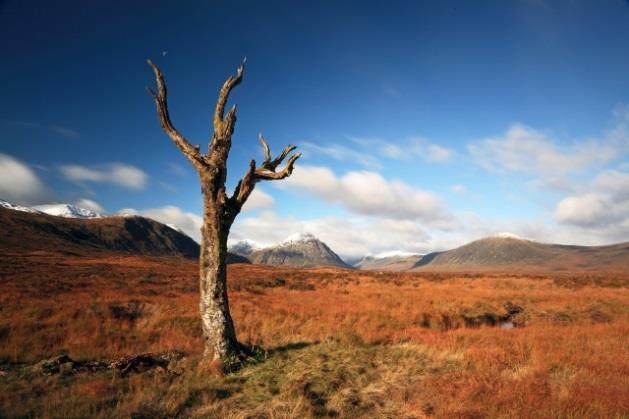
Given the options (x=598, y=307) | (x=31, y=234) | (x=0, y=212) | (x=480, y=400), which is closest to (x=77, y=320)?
(x=480, y=400)

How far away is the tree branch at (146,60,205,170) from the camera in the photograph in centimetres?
898

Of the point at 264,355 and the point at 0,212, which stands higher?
the point at 0,212

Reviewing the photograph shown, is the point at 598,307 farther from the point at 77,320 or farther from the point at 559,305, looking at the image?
the point at 77,320

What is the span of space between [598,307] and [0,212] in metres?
175

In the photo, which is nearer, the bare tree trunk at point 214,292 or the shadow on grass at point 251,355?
the shadow on grass at point 251,355

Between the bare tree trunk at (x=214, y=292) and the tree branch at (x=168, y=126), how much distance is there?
1145mm

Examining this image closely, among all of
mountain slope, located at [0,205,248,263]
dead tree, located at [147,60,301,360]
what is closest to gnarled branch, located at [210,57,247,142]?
dead tree, located at [147,60,301,360]

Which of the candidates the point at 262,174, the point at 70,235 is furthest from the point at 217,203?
the point at 70,235

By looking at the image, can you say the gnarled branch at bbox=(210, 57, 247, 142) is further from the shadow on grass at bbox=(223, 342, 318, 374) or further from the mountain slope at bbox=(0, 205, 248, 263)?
the mountain slope at bbox=(0, 205, 248, 263)

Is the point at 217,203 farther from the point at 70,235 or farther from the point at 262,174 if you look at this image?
the point at 70,235

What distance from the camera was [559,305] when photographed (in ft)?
73.7

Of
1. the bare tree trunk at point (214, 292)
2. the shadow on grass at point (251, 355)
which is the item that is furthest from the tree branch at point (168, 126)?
the shadow on grass at point (251, 355)

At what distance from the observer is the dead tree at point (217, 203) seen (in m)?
8.63

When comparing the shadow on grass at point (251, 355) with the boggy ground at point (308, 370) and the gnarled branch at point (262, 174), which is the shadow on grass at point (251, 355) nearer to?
the boggy ground at point (308, 370)
